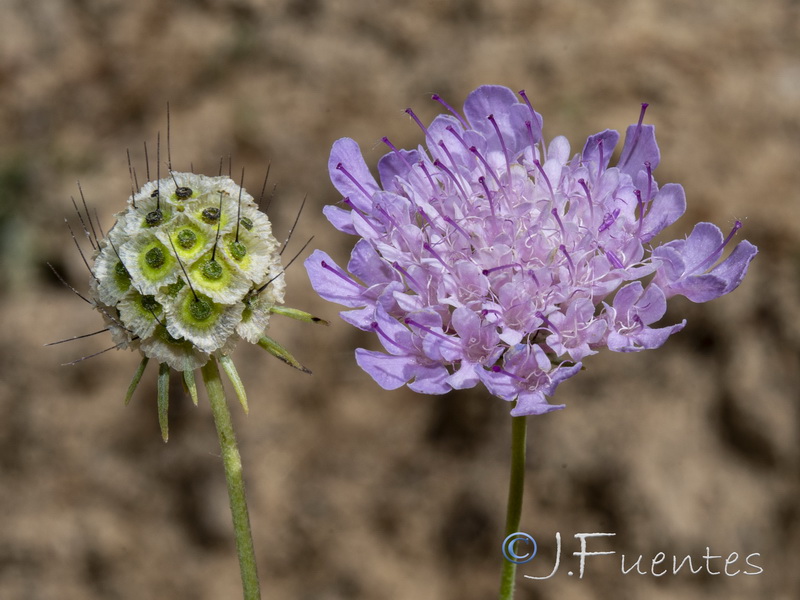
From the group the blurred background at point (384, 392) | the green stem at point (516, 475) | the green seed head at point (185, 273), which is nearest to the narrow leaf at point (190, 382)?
the green seed head at point (185, 273)

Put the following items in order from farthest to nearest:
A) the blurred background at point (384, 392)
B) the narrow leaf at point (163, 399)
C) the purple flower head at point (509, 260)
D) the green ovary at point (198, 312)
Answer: the blurred background at point (384, 392) < the purple flower head at point (509, 260) < the green ovary at point (198, 312) < the narrow leaf at point (163, 399)

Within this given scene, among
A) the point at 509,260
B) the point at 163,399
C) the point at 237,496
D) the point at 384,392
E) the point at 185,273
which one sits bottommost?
the point at 237,496

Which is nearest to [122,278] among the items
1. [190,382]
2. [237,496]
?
[190,382]

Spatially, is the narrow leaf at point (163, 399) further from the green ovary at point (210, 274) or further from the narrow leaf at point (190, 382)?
the green ovary at point (210, 274)

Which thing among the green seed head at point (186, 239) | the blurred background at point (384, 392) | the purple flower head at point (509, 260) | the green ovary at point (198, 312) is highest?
the blurred background at point (384, 392)

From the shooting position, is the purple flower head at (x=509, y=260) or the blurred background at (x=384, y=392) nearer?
the purple flower head at (x=509, y=260)

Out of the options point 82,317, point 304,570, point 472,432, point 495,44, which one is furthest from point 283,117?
point 304,570

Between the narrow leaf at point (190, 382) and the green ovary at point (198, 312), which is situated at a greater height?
the green ovary at point (198, 312)

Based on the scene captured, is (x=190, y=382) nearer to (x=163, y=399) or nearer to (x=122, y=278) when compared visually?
(x=163, y=399)
